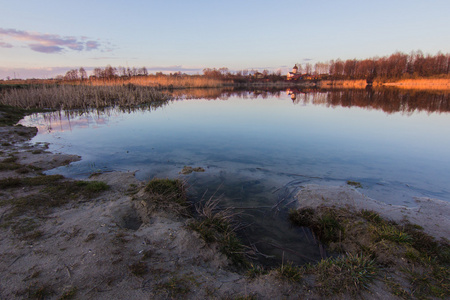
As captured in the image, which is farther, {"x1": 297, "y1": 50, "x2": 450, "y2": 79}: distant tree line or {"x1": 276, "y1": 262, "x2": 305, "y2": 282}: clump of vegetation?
{"x1": 297, "y1": 50, "x2": 450, "y2": 79}: distant tree line

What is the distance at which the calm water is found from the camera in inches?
197

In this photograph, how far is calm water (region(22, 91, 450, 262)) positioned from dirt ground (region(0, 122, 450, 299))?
3.09ft

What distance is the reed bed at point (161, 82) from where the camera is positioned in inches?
1248

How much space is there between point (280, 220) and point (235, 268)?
1.59 m

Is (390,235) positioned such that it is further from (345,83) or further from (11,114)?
(345,83)

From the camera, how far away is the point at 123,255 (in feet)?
9.45

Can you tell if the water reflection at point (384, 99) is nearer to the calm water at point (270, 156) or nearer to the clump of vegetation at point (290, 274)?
the calm water at point (270, 156)

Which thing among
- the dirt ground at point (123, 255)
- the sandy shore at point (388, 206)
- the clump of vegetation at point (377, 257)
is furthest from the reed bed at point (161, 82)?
the clump of vegetation at point (377, 257)

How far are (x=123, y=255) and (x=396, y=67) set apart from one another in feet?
312

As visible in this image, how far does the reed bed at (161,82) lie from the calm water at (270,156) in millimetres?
19504

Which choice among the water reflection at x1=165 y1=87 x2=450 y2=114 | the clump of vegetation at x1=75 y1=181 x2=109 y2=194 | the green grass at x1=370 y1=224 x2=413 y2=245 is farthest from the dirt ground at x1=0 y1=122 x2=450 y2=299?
the water reflection at x1=165 y1=87 x2=450 y2=114

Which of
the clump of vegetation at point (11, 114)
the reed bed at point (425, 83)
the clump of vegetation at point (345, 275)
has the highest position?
the reed bed at point (425, 83)

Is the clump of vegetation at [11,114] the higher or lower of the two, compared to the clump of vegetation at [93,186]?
higher

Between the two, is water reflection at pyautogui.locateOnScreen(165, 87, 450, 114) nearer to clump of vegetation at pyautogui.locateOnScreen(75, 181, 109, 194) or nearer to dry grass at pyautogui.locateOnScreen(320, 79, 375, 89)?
clump of vegetation at pyautogui.locateOnScreen(75, 181, 109, 194)
